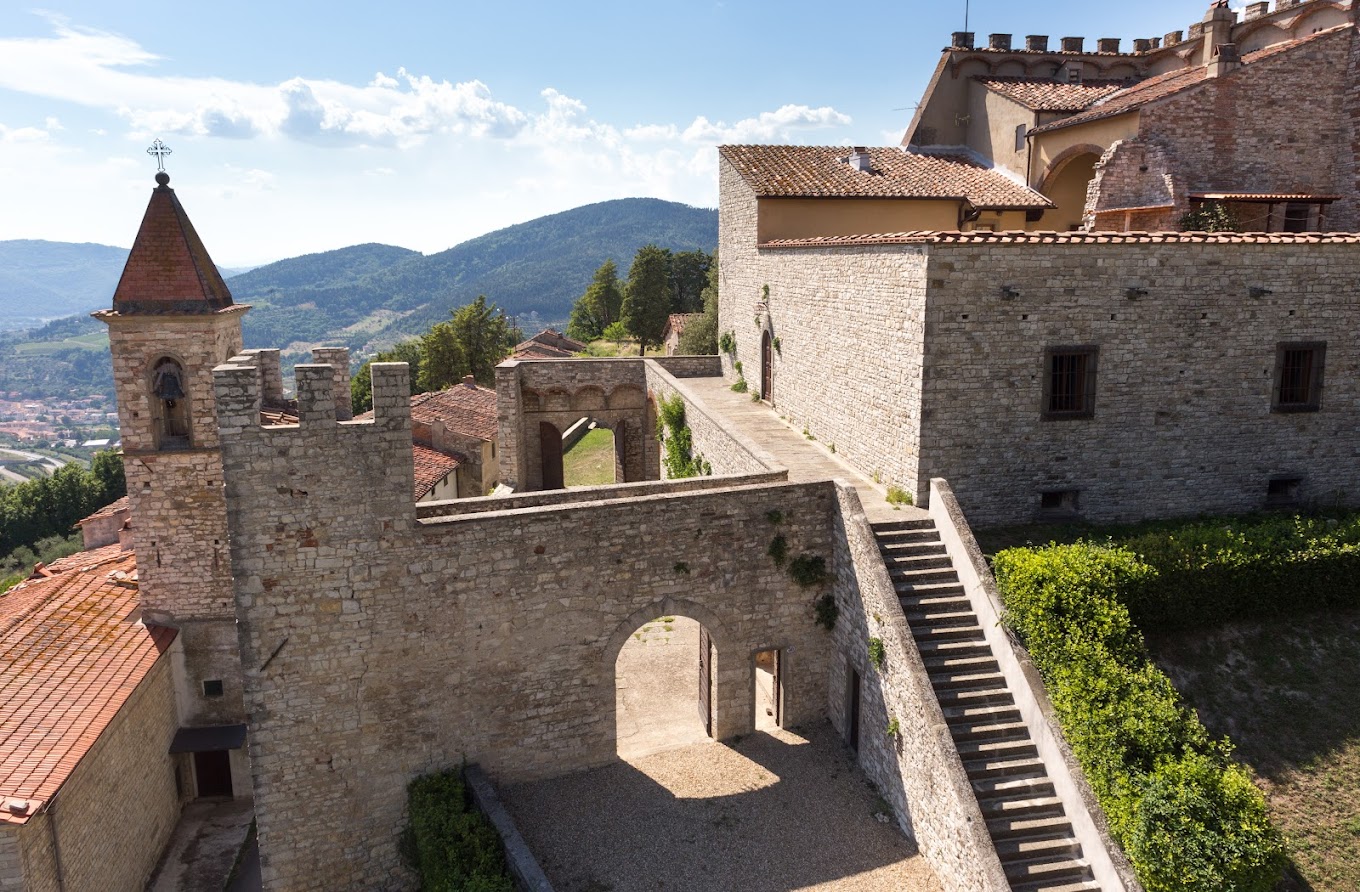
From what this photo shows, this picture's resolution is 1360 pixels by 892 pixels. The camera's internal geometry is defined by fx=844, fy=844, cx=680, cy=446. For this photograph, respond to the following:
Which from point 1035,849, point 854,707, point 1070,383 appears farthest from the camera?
point 1070,383

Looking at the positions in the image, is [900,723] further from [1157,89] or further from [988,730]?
[1157,89]

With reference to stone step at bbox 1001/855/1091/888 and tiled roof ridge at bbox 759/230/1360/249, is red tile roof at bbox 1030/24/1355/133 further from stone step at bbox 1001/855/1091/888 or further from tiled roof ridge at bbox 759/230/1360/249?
stone step at bbox 1001/855/1091/888

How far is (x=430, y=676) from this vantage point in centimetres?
1256

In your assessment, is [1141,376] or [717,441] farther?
[717,441]

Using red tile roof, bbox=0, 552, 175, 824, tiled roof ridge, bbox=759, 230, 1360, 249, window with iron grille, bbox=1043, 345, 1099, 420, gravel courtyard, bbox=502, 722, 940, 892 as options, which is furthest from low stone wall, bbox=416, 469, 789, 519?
red tile roof, bbox=0, 552, 175, 824

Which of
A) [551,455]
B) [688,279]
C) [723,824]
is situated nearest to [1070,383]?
[723,824]

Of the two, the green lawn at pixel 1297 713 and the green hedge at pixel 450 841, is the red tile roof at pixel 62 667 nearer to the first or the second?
the green hedge at pixel 450 841

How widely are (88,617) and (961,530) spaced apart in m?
16.9

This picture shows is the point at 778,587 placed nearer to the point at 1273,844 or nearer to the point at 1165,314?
the point at 1273,844

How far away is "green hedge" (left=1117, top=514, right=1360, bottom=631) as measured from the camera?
13375 millimetres

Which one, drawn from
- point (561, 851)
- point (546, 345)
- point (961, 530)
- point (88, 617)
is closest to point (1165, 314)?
point (961, 530)

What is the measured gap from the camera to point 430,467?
94.7ft

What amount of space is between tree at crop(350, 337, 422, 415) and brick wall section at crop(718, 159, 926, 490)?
18.8 meters

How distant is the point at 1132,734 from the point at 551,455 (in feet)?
68.8
